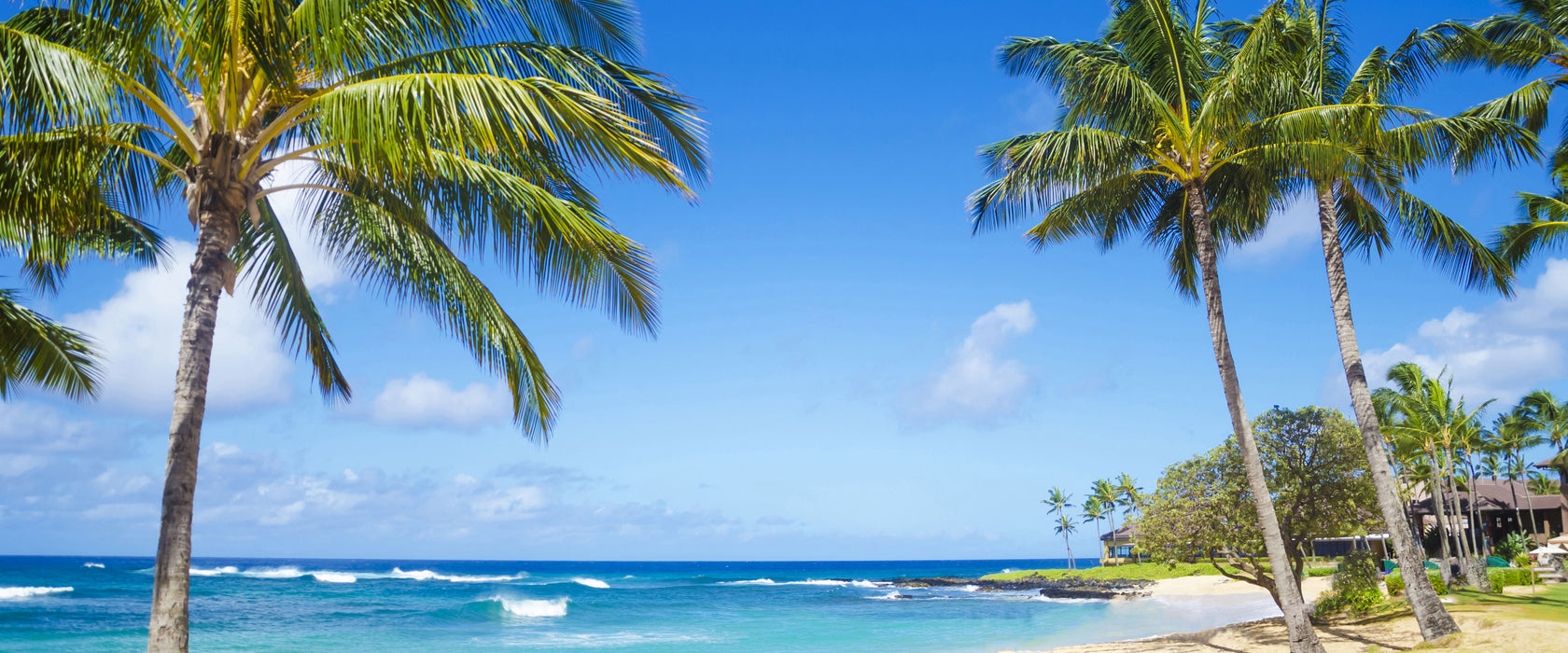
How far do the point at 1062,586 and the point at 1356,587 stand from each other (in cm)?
4316

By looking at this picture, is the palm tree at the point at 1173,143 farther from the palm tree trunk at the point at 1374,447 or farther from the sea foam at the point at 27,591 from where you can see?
the sea foam at the point at 27,591

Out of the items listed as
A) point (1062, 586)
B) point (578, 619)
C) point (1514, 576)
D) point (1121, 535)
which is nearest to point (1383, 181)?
point (1514, 576)

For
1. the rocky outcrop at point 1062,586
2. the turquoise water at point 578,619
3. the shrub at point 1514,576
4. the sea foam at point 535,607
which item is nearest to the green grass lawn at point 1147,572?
the rocky outcrop at point 1062,586

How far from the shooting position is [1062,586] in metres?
55.7

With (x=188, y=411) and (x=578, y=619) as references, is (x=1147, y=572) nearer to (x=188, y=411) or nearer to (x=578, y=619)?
(x=578, y=619)

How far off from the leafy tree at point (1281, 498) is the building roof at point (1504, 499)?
90.6ft

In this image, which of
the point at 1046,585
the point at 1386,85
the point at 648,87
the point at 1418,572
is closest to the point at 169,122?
the point at 648,87

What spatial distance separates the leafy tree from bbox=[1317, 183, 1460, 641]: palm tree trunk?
1.44 meters

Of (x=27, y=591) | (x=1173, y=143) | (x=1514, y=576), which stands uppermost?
(x=1173, y=143)

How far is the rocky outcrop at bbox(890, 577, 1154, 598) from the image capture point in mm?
47281

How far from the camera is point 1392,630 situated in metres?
12.9

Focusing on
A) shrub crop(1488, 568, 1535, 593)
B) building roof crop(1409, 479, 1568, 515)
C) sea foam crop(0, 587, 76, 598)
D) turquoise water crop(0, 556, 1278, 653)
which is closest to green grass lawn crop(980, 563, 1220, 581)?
turquoise water crop(0, 556, 1278, 653)

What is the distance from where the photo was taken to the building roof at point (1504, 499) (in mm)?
38406

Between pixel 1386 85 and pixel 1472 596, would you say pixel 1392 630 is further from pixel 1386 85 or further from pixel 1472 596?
pixel 1386 85
